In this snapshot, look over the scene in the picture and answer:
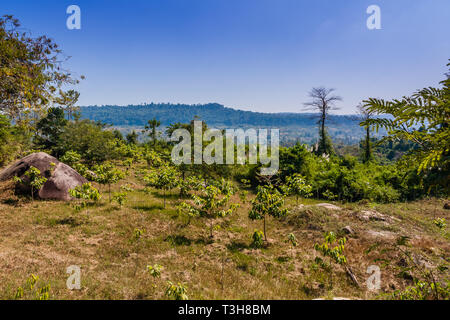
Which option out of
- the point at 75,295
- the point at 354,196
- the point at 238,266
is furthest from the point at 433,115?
the point at 354,196

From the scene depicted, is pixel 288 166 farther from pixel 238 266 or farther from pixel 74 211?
pixel 74 211

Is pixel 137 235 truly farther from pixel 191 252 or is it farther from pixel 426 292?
pixel 426 292

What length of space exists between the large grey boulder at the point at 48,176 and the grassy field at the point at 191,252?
0.80 metres

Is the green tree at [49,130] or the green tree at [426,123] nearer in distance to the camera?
the green tree at [426,123]

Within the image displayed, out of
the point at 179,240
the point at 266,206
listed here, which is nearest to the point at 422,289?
the point at 266,206

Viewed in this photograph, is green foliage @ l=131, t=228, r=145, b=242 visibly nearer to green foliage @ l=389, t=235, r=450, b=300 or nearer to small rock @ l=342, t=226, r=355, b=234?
green foliage @ l=389, t=235, r=450, b=300

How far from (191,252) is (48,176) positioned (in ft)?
38.4

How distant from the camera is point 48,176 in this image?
14.1 metres

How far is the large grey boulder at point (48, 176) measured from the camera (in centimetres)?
1354

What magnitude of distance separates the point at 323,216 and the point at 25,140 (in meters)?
38.0
